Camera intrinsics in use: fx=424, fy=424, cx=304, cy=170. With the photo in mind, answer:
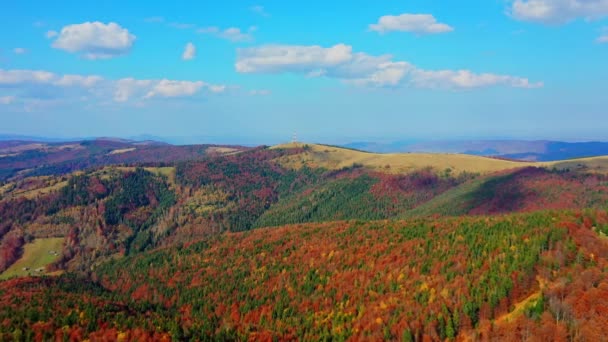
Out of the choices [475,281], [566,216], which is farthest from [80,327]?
[566,216]

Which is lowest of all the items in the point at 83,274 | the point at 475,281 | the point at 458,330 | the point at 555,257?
the point at 83,274

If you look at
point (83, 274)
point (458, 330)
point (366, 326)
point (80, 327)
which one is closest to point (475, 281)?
point (458, 330)

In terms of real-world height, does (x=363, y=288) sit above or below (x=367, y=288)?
below

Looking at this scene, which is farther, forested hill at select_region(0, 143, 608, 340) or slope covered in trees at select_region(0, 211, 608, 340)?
forested hill at select_region(0, 143, 608, 340)

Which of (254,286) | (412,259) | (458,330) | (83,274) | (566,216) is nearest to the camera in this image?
(458,330)

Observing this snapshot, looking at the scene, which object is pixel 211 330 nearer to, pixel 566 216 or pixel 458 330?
pixel 458 330

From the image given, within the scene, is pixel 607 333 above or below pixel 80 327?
above

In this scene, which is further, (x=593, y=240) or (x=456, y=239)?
(x=456, y=239)

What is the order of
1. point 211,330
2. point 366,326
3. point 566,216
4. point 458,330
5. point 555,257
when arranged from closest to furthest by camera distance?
point 458,330 < point 555,257 < point 366,326 < point 211,330 < point 566,216

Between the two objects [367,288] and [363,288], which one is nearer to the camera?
A: [367,288]

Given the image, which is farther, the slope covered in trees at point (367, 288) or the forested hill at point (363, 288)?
the forested hill at point (363, 288)
